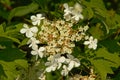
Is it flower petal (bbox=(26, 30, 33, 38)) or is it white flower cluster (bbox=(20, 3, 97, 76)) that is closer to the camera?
white flower cluster (bbox=(20, 3, 97, 76))

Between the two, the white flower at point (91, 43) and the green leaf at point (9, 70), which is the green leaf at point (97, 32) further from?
the green leaf at point (9, 70)

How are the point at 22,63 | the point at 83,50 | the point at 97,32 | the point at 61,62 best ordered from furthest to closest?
the point at 97,32
the point at 83,50
the point at 22,63
the point at 61,62

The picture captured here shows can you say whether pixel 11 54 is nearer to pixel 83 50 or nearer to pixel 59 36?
pixel 59 36

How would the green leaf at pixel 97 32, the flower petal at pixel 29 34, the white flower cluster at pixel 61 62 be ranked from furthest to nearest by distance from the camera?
the green leaf at pixel 97 32
the flower petal at pixel 29 34
the white flower cluster at pixel 61 62

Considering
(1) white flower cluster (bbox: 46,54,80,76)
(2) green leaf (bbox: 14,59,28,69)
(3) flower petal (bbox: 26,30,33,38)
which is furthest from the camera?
(2) green leaf (bbox: 14,59,28,69)

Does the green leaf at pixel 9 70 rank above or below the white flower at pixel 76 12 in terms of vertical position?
below

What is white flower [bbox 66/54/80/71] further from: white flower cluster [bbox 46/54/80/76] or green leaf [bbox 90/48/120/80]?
green leaf [bbox 90/48/120/80]

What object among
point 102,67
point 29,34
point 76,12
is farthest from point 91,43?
point 29,34

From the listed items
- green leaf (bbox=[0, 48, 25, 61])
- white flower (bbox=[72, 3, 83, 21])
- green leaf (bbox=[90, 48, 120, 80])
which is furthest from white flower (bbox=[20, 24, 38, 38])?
green leaf (bbox=[90, 48, 120, 80])

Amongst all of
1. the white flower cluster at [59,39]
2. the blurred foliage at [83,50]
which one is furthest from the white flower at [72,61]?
the blurred foliage at [83,50]

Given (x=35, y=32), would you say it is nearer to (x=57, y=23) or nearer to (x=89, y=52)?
(x=57, y=23)
